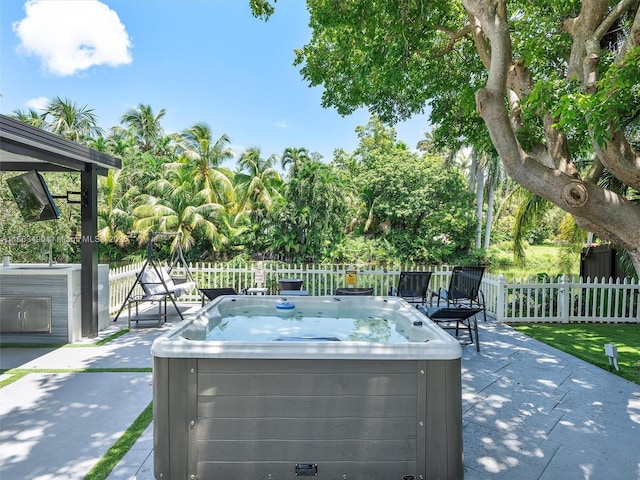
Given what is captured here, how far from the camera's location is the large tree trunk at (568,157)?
4141 millimetres

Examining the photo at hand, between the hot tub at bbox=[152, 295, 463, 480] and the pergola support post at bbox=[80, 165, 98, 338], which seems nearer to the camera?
the hot tub at bbox=[152, 295, 463, 480]

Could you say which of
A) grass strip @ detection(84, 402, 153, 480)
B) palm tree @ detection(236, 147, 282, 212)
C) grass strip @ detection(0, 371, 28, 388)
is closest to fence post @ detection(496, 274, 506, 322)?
grass strip @ detection(84, 402, 153, 480)

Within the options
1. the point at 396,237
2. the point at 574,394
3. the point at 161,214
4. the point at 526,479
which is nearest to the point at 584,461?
the point at 526,479

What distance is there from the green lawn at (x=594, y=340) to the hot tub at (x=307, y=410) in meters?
3.37

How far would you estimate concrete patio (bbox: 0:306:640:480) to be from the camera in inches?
105

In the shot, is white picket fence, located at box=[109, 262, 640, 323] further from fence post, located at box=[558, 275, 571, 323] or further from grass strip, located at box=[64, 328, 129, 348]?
grass strip, located at box=[64, 328, 129, 348]

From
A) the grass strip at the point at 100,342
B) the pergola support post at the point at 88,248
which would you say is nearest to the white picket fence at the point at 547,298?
the pergola support post at the point at 88,248

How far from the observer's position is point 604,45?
6.14 metres

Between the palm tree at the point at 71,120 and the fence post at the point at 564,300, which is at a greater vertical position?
the palm tree at the point at 71,120

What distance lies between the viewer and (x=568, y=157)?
468cm

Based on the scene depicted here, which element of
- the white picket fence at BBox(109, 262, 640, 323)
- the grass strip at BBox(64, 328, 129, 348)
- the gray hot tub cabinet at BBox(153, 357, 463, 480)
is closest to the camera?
the gray hot tub cabinet at BBox(153, 357, 463, 480)

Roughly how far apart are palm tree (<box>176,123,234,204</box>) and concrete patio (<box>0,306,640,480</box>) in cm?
1495

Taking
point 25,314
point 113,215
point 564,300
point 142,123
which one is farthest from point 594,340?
point 142,123

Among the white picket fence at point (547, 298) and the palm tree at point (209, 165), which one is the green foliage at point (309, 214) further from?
the palm tree at point (209, 165)
